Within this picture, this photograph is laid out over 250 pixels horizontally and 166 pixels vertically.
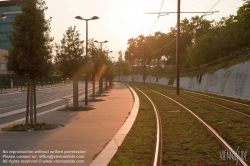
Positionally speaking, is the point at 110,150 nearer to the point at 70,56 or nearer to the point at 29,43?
the point at 29,43

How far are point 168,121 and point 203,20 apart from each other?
273 feet

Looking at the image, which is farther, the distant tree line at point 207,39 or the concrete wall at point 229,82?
the distant tree line at point 207,39

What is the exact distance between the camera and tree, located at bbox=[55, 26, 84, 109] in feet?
71.6

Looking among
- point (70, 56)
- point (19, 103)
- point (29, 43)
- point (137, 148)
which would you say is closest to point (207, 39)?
point (19, 103)

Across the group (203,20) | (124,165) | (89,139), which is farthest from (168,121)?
(203,20)

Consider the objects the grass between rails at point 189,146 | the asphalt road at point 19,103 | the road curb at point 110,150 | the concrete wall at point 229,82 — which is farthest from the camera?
the concrete wall at point 229,82

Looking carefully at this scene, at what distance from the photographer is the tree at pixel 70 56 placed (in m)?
21.8

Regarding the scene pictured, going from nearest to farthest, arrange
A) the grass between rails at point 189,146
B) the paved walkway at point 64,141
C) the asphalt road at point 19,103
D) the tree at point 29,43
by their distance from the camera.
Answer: the grass between rails at point 189,146, the paved walkway at point 64,141, the tree at point 29,43, the asphalt road at point 19,103

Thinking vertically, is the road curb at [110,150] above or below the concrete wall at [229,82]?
below

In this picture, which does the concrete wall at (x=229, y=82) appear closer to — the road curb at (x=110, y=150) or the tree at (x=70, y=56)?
the tree at (x=70, y=56)

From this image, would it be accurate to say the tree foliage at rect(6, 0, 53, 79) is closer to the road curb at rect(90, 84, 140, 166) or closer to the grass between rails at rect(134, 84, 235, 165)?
the road curb at rect(90, 84, 140, 166)

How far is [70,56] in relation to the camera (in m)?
22.0

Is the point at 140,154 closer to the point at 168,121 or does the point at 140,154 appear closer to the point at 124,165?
the point at 124,165

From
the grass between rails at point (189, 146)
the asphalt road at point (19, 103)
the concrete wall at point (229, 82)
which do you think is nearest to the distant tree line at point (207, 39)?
the concrete wall at point (229, 82)
